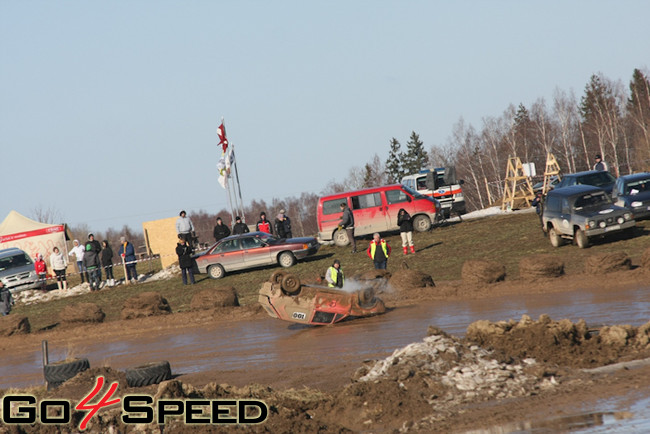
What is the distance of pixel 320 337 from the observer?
55.6 feet

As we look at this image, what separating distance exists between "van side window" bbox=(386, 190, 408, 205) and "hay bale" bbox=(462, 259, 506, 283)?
425 inches

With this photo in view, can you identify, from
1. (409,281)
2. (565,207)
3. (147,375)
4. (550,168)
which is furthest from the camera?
(550,168)

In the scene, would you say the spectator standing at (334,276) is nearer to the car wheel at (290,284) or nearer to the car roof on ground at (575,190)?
the car wheel at (290,284)

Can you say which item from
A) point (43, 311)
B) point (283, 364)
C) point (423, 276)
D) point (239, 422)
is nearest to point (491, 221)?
point (423, 276)

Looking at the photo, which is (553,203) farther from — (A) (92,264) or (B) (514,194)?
(A) (92,264)

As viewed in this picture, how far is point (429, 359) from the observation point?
1143 cm

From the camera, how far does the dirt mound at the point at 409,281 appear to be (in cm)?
2129

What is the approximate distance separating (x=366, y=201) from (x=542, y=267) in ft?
41.0

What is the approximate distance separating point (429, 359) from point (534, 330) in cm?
212

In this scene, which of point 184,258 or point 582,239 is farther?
point 184,258

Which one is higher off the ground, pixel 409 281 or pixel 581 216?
pixel 581 216

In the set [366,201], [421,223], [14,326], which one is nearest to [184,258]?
[14,326]

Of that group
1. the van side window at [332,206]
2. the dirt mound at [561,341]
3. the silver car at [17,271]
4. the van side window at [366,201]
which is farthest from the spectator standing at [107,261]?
the dirt mound at [561,341]

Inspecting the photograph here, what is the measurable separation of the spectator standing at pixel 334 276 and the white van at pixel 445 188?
19718 mm
